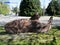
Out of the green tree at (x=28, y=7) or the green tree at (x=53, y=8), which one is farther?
the green tree at (x=53, y=8)

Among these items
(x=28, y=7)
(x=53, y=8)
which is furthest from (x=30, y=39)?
(x=53, y=8)

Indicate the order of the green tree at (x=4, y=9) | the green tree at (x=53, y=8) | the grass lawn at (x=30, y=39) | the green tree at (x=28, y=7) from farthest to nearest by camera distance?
the green tree at (x=4, y=9) → the green tree at (x=53, y=8) → the green tree at (x=28, y=7) → the grass lawn at (x=30, y=39)

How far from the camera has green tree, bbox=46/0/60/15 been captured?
34.3 metres

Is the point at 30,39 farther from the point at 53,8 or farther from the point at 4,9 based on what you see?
the point at 4,9

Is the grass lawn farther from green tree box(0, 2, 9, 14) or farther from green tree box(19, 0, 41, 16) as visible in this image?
green tree box(0, 2, 9, 14)

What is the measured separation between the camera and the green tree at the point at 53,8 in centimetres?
3431

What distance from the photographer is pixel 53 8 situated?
34562mm

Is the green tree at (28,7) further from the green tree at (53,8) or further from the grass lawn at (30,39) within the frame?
the grass lawn at (30,39)

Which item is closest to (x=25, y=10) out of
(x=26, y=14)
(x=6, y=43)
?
(x=26, y=14)

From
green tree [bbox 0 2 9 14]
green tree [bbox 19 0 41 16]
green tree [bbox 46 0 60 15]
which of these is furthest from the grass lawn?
green tree [bbox 0 2 9 14]

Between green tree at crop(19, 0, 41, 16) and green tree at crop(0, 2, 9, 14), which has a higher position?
green tree at crop(19, 0, 41, 16)

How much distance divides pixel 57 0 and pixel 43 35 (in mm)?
28627

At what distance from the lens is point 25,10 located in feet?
96.0

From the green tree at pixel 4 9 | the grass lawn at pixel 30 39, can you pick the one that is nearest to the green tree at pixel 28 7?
the green tree at pixel 4 9
